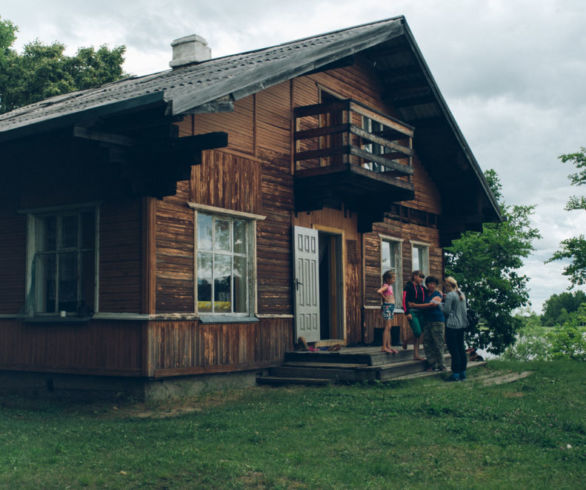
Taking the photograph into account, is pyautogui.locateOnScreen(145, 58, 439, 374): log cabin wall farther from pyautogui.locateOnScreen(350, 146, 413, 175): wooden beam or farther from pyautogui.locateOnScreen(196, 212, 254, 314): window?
pyautogui.locateOnScreen(350, 146, 413, 175): wooden beam

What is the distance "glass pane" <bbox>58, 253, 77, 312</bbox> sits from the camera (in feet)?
38.1

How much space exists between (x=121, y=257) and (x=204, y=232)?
4.94 ft

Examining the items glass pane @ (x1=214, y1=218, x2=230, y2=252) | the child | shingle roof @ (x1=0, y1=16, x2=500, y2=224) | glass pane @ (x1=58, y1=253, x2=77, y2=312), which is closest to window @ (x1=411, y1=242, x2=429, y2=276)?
shingle roof @ (x1=0, y1=16, x2=500, y2=224)

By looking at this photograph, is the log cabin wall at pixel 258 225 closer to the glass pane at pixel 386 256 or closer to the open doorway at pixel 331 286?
the open doorway at pixel 331 286

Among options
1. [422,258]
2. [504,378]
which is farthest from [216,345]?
[422,258]

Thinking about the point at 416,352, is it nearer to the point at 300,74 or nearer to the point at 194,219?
the point at 194,219

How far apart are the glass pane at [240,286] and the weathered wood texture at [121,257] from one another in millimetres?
2155

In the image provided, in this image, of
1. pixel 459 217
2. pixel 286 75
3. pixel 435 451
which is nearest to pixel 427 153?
pixel 459 217

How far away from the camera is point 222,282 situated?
1223 centimetres

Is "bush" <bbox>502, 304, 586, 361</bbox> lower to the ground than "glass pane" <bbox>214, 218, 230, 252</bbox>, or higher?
lower

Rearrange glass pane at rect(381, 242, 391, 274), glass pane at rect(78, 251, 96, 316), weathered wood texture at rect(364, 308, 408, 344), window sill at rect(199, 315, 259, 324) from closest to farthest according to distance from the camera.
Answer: glass pane at rect(78, 251, 96, 316)
window sill at rect(199, 315, 259, 324)
weathered wood texture at rect(364, 308, 408, 344)
glass pane at rect(381, 242, 391, 274)

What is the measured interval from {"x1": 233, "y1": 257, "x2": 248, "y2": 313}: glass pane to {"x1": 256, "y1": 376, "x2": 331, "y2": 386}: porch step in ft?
4.02

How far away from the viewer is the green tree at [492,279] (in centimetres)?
2564

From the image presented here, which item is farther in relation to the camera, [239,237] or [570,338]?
[570,338]
